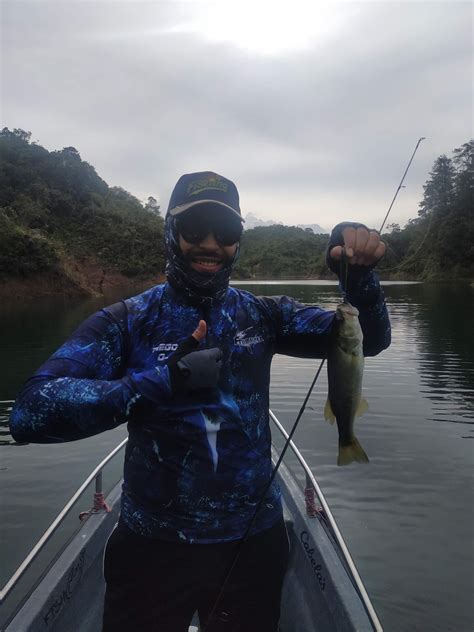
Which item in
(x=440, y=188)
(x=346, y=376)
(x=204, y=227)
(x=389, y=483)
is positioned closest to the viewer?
(x=204, y=227)

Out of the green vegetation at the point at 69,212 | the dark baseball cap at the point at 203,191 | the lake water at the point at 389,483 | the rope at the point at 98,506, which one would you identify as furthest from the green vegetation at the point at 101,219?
the dark baseball cap at the point at 203,191

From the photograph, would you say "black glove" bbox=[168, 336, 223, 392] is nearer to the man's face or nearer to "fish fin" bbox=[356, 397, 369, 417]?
the man's face

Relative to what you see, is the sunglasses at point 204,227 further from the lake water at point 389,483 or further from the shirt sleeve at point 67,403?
the lake water at point 389,483

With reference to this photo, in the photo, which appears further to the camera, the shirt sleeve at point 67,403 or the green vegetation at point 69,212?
the green vegetation at point 69,212

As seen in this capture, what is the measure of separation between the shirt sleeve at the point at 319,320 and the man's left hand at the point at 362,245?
124mm

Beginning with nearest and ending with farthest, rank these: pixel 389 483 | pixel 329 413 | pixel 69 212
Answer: pixel 329 413
pixel 389 483
pixel 69 212

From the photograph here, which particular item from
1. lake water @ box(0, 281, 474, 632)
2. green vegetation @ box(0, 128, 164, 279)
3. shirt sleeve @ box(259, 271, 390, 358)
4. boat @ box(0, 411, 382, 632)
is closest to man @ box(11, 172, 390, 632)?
shirt sleeve @ box(259, 271, 390, 358)

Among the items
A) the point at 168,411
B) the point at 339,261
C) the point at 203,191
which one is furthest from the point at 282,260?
the point at 168,411

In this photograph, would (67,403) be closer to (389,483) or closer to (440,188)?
(389,483)

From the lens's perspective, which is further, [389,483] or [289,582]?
[389,483]

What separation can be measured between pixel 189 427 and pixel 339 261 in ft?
3.89

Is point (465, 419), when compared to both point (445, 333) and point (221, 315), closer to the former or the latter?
point (221, 315)

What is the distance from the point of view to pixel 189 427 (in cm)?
231

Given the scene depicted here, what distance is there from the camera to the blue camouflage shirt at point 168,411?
207cm
